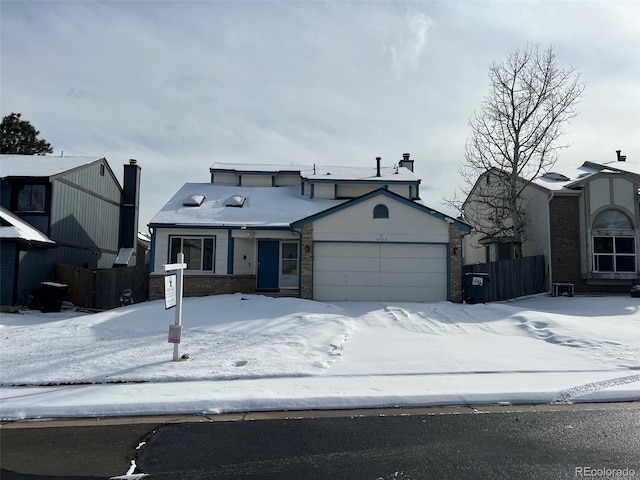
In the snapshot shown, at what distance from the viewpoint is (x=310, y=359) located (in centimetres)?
917

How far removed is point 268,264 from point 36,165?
12.4 metres

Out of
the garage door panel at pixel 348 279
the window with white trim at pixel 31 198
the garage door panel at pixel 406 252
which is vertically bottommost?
the garage door panel at pixel 348 279

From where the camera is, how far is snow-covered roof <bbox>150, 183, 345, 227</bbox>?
62.9 feet

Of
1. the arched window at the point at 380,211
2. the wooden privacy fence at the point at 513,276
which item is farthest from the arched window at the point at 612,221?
the arched window at the point at 380,211

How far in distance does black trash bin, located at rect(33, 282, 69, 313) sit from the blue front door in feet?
24.7

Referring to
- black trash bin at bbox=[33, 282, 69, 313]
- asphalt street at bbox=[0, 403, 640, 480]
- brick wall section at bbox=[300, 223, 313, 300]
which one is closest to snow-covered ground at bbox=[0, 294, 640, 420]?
asphalt street at bbox=[0, 403, 640, 480]

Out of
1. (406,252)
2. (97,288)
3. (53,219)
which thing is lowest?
(97,288)

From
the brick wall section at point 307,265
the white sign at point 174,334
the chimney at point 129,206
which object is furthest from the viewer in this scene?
the chimney at point 129,206

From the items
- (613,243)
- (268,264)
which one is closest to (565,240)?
(613,243)

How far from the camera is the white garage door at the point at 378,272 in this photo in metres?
16.9

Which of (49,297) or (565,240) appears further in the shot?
(565,240)

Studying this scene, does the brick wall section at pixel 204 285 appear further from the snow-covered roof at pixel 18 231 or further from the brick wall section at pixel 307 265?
the snow-covered roof at pixel 18 231

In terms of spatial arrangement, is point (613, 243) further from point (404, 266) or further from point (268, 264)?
point (268, 264)

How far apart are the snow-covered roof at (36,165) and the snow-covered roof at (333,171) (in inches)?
283
